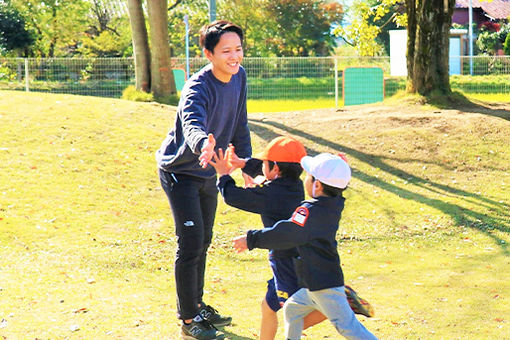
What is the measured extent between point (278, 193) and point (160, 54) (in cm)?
1185

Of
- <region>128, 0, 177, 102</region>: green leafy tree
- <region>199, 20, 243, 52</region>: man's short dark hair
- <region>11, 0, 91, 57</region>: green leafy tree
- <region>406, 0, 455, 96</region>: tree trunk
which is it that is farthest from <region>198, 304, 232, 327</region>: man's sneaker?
<region>11, 0, 91, 57</region>: green leafy tree

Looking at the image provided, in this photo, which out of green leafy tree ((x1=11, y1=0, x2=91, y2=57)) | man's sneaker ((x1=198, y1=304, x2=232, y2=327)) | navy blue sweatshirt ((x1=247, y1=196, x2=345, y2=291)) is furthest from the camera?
green leafy tree ((x1=11, y1=0, x2=91, y2=57))

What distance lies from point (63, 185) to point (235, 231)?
8.63ft

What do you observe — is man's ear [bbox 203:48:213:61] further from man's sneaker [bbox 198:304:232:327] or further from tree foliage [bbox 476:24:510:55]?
tree foliage [bbox 476:24:510:55]

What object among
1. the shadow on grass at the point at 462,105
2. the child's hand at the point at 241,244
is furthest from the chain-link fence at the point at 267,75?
the child's hand at the point at 241,244

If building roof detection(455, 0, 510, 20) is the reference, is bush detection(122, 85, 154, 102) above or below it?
below

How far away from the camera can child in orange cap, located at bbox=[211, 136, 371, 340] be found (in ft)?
14.5

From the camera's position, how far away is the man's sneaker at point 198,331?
5.16 m

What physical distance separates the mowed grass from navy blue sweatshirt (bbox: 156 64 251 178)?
4.09 ft

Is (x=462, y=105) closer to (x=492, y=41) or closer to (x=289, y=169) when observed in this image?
(x=289, y=169)

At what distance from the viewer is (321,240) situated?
419 cm

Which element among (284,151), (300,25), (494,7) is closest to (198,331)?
(284,151)

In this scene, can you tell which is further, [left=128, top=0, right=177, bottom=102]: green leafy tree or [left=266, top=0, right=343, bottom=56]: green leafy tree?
[left=266, top=0, right=343, bottom=56]: green leafy tree

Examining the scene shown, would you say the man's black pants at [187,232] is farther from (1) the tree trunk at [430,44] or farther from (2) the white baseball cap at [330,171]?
(1) the tree trunk at [430,44]
